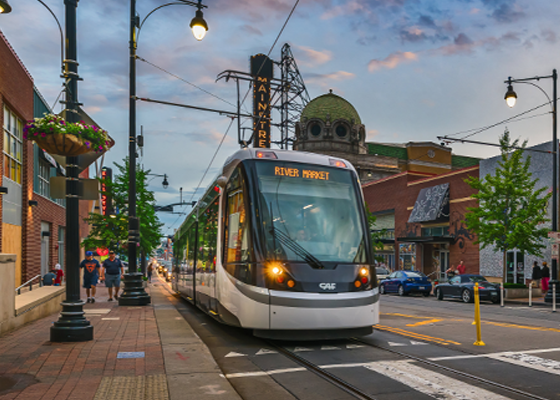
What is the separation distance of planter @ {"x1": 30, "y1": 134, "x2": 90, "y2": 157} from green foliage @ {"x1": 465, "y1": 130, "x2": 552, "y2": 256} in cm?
2080

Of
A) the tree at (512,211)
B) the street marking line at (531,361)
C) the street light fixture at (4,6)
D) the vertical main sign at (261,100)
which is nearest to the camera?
the street marking line at (531,361)

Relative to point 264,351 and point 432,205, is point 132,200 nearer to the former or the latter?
point 264,351

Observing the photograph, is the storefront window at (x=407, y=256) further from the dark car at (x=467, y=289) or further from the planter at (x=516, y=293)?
the dark car at (x=467, y=289)

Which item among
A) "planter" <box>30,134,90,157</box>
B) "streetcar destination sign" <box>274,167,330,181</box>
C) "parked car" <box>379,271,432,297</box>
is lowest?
"parked car" <box>379,271,432,297</box>

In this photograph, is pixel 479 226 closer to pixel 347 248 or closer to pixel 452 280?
pixel 452 280

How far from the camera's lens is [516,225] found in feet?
80.4

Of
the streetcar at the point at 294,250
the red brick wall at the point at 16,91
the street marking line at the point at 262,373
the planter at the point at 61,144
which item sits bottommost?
the street marking line at the point at 262,373

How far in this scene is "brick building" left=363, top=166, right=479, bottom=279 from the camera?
116 feet

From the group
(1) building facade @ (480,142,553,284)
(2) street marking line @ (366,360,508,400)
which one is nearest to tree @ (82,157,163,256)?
(1) building facade @ (480,142,553,284)

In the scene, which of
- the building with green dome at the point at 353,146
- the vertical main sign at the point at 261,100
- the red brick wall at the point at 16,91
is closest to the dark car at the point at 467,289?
the red brick wall at the point at 16,91

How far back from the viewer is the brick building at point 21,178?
19.5 meters

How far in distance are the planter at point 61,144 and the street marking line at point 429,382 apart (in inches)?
231

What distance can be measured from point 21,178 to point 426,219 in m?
26.7

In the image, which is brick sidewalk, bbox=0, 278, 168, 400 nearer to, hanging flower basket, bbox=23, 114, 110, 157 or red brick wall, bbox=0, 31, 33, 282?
hanging flower basket, bbox=23, 114, 110, 157
